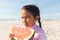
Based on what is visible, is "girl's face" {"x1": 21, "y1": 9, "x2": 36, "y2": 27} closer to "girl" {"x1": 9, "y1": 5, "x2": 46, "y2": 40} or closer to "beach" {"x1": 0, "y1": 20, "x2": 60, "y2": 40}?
"girl" {"x1": 9, "y1": 5, "x2": 46, "y2": 40}

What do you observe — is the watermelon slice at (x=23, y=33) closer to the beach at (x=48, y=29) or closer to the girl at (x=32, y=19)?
the girl at (x=32, y=19)

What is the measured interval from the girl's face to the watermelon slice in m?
0.05

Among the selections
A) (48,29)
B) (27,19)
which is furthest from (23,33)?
(48,29)

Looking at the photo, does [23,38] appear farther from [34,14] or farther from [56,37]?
[56,37]

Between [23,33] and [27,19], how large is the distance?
142 millimetres

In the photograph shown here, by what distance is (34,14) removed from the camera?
2.05 meters

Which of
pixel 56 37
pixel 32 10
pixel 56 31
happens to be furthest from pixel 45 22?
pixel 32 10

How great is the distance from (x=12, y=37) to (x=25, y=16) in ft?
0.83

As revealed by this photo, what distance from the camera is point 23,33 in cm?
196

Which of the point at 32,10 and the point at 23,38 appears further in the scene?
the point at 32,10

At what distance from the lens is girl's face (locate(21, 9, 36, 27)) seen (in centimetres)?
196

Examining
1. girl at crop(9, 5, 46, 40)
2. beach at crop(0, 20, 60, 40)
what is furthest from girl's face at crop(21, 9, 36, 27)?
beach at crop(0, 20, 60, 40)

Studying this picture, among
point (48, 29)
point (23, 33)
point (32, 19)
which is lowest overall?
point (48, 29)

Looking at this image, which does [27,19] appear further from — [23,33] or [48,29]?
[48,29]
